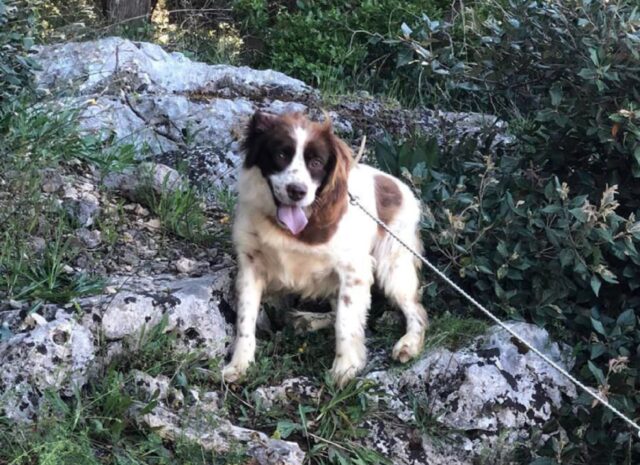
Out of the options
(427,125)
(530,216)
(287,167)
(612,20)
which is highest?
(612,20)

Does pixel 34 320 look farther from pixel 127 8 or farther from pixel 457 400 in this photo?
pixel 127 8

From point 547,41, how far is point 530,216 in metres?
1.02

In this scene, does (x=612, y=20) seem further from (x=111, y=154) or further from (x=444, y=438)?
(x=111, y=154)

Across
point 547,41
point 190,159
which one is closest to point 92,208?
point 190,159

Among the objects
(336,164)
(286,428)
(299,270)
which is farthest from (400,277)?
(286,428)

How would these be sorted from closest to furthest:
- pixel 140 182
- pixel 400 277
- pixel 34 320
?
pixel 34 320 → pixel 400 277 → pixel 140 182

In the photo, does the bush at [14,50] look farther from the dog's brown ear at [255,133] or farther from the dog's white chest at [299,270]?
the dog's white chest at [299,270]

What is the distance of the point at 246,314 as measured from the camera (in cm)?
427

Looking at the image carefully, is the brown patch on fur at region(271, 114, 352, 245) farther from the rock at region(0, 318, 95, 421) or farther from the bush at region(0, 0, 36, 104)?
the bush at region(0, 0, 36, 104)

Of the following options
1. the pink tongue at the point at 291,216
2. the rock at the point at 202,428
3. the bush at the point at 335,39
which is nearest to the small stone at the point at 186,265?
the pink tongue at the point at 291,216

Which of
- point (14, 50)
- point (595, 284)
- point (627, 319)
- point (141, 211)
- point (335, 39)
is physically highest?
point (14, 50)

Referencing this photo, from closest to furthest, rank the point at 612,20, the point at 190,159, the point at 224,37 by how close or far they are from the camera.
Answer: the point at 612,20
the point at 190,159
the point at 224,37

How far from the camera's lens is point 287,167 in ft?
13.1

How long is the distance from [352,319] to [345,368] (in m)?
0.27
